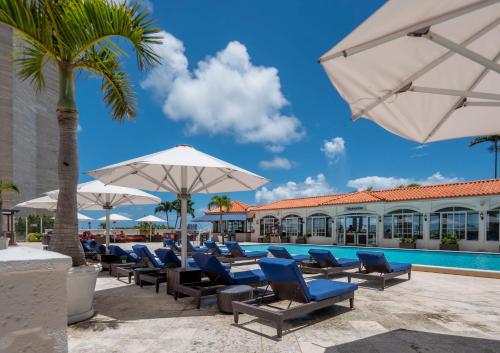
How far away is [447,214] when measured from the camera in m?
20.1

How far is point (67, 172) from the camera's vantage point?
5621 mm

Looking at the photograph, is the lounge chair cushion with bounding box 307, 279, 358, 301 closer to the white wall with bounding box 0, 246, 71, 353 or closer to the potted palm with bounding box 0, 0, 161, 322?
the potted palm with bounding box 0, 0, 161, 322

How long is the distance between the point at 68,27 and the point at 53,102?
189 feet

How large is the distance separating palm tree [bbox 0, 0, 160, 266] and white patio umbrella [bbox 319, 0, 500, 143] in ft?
12.1

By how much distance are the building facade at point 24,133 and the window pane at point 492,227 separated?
43978 mm

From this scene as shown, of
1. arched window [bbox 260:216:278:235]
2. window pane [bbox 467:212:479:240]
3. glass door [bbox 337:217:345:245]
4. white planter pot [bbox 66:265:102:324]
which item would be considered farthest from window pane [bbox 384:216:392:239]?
white planter pot [bbox 66:265:102:324]

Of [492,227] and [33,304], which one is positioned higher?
[33,304]

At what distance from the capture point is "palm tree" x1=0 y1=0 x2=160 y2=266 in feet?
16.1

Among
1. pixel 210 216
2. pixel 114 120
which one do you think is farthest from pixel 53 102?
pixel 114 120

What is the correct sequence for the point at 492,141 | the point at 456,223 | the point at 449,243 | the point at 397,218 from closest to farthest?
1. the point at 449,243
2. the point at 456,223
3. the point at 397,218
4. the point at 492,141

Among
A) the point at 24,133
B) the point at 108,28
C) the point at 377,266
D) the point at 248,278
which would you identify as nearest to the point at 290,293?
the point at 248,278

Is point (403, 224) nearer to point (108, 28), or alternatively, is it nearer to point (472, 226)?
point (472, 226)

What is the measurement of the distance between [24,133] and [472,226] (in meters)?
53.3

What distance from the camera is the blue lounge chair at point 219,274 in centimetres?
631
